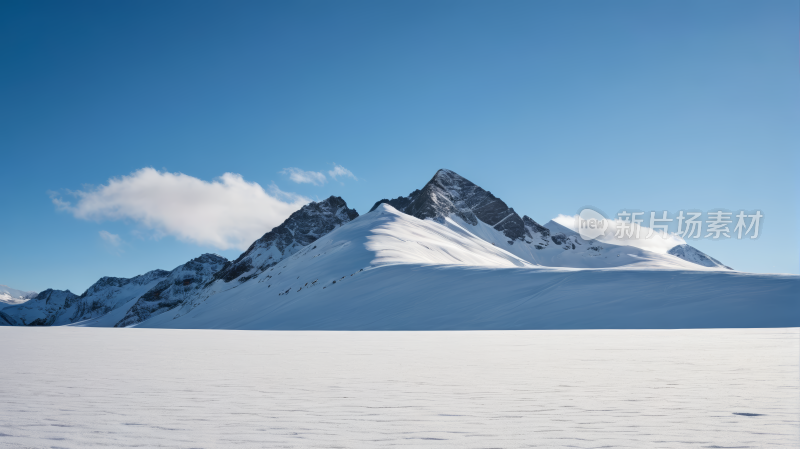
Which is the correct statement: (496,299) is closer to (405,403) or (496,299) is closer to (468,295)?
(468,295)

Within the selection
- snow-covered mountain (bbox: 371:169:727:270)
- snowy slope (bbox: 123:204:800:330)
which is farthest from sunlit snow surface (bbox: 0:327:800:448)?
snow-covered mountain (bbox: 371:169:727:270)

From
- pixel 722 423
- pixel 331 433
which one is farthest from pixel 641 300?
pixel 331 433

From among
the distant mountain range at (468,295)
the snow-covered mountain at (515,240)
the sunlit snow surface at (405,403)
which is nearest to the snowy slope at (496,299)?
the distant mountain range at (468,295)

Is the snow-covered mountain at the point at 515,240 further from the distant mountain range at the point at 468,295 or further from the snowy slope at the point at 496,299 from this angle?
the snowy slope at the point at 496,299

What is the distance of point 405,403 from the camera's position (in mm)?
6090

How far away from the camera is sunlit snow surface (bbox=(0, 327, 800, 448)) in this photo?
4570 mm

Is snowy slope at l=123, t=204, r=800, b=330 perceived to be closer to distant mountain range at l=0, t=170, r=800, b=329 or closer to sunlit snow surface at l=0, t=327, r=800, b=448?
distant mountain range at l=0, t=170, r=800, b=329

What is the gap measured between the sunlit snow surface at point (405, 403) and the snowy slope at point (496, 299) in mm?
24038

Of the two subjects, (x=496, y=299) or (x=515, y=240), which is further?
(x=515, y=240)

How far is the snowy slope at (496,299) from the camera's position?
31.9m

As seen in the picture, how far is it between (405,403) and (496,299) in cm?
3498

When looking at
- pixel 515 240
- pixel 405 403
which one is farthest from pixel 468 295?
pixel 515 240

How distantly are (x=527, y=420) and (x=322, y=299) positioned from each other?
46.2 metres

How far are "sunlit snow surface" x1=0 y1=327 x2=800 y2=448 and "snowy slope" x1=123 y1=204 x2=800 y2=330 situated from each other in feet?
78.9
